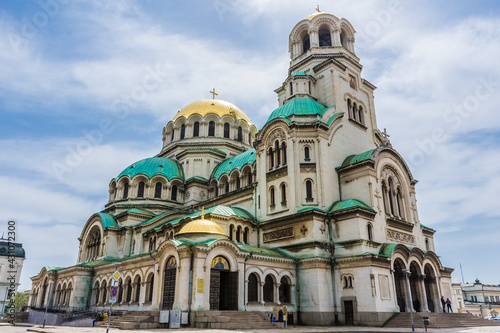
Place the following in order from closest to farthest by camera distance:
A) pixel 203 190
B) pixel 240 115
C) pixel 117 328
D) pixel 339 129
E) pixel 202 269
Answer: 1. pixel 117 328
2. pixel 202 269
3. pixel 339 129
4. pixel 203 190
5. pixel 240 115

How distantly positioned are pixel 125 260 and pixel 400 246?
66.8ft

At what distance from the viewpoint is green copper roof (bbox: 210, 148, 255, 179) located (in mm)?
36412

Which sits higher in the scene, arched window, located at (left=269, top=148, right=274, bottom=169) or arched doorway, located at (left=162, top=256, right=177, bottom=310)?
arched window, located at (left=269, top=148, right=274, bottom=169)

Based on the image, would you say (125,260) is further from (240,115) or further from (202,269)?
(240,115)

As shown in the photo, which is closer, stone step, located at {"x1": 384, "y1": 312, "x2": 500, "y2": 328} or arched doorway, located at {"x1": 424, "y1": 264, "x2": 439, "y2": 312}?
stone step, located at {"x1": 384, "y1": 312, "x2": 500, "y2": 328}

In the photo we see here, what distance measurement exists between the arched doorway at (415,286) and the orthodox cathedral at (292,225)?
0.08m

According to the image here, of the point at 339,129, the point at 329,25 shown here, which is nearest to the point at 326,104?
the point at 339,129

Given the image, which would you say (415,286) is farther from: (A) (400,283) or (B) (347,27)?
(B) (347,27)

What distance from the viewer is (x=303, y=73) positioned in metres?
34.4

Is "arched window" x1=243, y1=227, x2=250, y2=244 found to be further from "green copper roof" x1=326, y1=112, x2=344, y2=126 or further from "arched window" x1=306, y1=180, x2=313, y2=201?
"green copper roof" x1=326, y1=112, x2=344, y2=126

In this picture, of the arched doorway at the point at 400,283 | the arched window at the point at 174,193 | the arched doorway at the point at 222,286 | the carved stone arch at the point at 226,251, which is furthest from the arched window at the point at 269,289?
the arched window at the point at 174,193

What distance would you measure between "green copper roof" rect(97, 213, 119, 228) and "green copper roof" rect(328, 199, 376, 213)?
2245 cm

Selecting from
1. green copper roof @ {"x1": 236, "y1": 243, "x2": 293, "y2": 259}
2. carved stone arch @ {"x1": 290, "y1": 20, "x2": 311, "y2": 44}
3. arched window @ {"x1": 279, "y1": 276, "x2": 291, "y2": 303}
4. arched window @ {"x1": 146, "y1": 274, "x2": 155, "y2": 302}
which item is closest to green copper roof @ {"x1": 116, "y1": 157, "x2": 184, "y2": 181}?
arched window @ {"x1": 146, "y1": 274, "x2": 155, "y2": 302}

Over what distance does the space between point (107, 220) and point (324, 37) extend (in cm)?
2849
